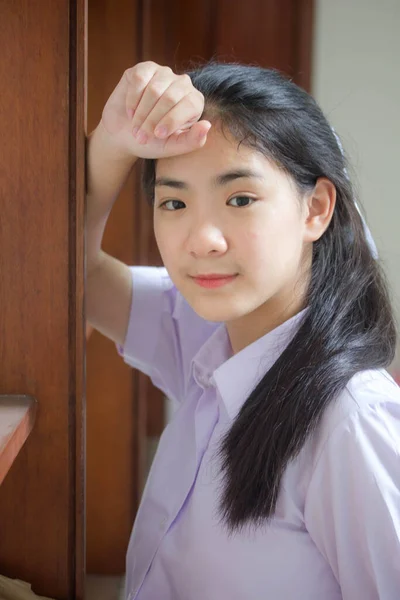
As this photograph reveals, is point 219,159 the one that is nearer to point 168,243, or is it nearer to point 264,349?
point 168,243

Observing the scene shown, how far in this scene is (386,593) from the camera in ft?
2.62

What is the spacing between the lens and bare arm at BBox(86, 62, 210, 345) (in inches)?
34.4

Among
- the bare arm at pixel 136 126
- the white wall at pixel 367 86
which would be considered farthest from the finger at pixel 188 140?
the white wall at pixel 367 86

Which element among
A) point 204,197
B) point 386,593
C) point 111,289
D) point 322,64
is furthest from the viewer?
point 322,64

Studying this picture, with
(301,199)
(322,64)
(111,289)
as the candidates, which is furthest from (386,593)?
(322,64)

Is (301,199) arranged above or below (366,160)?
below

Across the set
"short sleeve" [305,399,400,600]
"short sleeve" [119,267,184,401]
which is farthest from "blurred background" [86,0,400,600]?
"short sleeve" [305,399,400,600]

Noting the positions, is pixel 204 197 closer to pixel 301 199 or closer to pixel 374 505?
pixel 301 199

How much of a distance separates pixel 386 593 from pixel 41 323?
0.51 m

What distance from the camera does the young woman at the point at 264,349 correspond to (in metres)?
0.85

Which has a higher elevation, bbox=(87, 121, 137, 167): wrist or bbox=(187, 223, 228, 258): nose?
bbox=(87, 121, 137, 167): wrist

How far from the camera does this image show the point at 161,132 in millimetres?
872

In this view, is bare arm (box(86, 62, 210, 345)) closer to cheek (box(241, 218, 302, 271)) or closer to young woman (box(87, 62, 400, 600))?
young woman (box(87, 62, 400, 600))

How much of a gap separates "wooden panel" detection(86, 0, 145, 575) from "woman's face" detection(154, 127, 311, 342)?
754 millimetres
